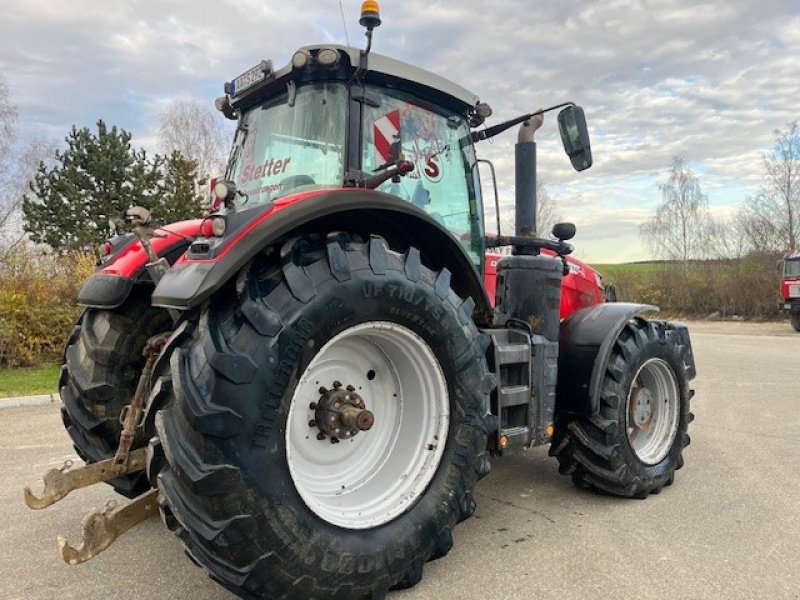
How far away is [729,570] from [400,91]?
289 centimetres

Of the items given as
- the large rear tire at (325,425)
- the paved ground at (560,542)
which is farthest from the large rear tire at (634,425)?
the large rear tire at (325,425)

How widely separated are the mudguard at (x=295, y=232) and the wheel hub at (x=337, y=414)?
0.71m

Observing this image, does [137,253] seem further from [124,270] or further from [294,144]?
[294,144]

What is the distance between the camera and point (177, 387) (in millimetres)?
2186

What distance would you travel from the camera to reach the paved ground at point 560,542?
8.94ft

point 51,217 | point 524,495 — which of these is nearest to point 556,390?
point 524,495

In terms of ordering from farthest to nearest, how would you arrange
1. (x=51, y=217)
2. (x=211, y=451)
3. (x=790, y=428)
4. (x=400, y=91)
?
(x=51, y=217), (x=790, y=428), (x=400, y=91), (x=211, y=451)

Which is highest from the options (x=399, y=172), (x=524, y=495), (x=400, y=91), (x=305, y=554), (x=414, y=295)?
(x=400, y=91)

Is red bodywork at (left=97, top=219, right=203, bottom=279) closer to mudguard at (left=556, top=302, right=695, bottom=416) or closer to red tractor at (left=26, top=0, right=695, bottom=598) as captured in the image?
red tractor at (left=26, top=0, right=695, bottom=598)

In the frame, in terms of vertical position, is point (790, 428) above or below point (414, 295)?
below

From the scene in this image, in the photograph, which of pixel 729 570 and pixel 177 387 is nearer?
pixel 177 387

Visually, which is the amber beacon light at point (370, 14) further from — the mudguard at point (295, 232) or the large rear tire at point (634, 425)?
the large rear tire at point (634, 425)

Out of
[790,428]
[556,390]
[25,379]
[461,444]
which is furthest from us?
[25,379]

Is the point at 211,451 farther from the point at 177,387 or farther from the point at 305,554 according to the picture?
the point at 305,554
